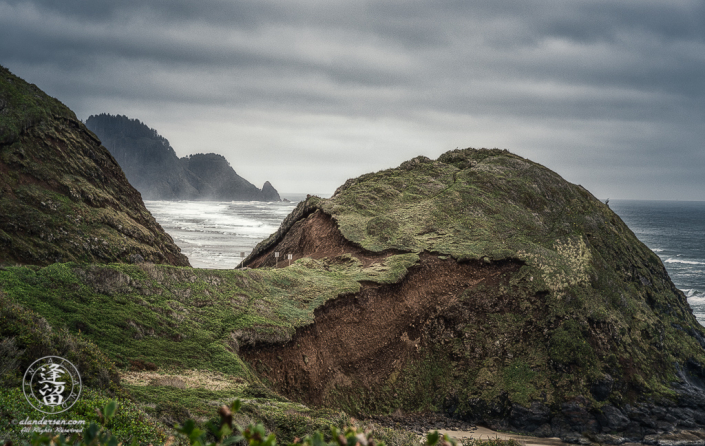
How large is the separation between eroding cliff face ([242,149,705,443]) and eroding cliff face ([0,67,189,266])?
11004 millimetres

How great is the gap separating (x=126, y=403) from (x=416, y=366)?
17.7 meters

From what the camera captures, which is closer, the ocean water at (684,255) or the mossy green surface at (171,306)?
the mossy green surface at (171,306)

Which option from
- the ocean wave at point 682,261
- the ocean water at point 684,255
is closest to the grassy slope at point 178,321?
the ocean water at point 684,255

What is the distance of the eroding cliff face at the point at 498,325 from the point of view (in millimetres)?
22062

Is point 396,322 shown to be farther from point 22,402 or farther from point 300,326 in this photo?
point 22,402

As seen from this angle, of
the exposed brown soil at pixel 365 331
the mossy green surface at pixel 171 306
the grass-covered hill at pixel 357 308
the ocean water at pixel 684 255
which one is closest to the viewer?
the grass-covered hill at pixel 357 308

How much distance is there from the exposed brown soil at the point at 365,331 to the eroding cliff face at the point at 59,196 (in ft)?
46.0

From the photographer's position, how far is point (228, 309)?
782 inches

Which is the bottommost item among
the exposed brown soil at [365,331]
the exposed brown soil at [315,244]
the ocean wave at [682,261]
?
the exposed brown soil at [365,331]

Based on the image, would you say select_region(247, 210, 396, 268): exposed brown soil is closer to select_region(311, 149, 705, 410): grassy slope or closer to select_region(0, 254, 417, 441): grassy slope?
select_region(311, 149, 705, 410): grassy slope

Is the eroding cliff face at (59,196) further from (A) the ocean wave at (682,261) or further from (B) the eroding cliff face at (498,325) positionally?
(A) the ocean wave at (682,261)

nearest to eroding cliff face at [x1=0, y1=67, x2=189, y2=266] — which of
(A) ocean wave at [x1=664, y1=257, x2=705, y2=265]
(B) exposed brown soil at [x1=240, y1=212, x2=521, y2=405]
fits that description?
(B) exposed brown soil at [x1=240, y1=212, x2=521, y2=405]

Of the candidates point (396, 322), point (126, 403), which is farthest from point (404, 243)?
point (126, 403)

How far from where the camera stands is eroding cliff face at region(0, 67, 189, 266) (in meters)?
26.5
